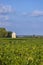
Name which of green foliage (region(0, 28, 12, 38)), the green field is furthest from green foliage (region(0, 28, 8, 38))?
the green field

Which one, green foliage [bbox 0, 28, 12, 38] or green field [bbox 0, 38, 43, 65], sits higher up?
green foliage [bbox 0, 28, 12, 38]

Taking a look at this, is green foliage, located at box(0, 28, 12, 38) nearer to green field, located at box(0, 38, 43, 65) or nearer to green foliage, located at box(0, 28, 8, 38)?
green foliage, located at box(0, 28, 8, 38)

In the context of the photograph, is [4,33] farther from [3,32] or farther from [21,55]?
[21,55]

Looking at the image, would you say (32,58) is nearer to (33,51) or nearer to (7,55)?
(33,51)

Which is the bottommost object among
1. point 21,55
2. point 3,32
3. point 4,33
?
point 21,55

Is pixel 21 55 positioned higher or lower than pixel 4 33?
lower

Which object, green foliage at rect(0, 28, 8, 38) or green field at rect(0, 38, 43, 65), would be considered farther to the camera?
green foliage at rect(0, 28, 8, 38)

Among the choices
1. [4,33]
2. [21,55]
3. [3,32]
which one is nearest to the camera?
[21,55]

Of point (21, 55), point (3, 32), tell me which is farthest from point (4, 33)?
point (21, 55)

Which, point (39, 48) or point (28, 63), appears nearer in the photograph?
point (28, 63)

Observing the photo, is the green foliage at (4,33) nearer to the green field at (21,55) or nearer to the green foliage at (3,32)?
the green foliage at (3,32)

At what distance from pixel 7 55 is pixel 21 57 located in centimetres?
68

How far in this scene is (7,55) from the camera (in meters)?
10.4

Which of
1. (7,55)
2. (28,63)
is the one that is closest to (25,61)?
(28,63)
